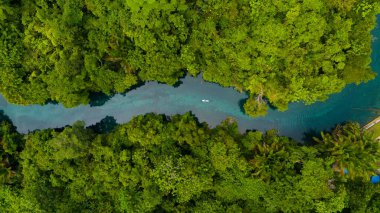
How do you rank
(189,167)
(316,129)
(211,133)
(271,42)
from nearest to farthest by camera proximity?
(271,42) < (189,167) < (211,133) < (316,129)

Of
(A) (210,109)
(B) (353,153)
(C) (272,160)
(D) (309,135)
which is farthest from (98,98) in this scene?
(B) (353,153)

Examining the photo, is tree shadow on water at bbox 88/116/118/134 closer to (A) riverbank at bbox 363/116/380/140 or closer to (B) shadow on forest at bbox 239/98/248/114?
(B) shadow on forest at bbox 239/98/248/114

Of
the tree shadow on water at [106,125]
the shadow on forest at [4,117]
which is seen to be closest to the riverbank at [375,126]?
the tree shadow on water at [106,125]

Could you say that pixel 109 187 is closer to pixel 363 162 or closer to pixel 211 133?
pixel 211 133

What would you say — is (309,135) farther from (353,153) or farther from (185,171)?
(185,171)

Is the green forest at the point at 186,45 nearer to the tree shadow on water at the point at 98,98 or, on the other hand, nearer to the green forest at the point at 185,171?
the tree shadow on water at the point at 98,98

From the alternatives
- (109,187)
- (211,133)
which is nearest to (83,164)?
(109,187)

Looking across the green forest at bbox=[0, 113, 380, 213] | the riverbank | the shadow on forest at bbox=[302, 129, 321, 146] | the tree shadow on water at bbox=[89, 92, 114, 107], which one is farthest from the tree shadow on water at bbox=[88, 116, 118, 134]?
Result: the riverbank
